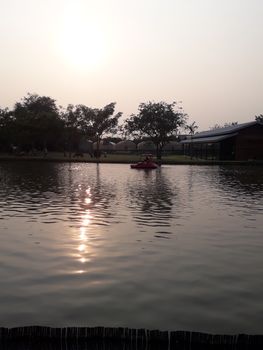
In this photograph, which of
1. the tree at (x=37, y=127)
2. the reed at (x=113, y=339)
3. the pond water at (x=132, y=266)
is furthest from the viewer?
the tree at (x=37, y=127)

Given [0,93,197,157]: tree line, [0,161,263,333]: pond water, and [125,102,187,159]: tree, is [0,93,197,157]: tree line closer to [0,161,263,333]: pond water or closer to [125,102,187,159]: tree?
[125,102,187,159]: tree

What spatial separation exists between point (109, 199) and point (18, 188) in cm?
641

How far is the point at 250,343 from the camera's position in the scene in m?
5.46

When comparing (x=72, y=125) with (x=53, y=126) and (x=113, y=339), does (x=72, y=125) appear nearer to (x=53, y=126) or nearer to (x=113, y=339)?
(x=53, y=126)

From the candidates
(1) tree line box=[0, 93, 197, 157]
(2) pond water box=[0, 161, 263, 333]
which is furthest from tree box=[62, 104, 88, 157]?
(2) pond water box=[0, 161, 263, 333]

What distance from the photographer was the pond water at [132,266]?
6.51 meters

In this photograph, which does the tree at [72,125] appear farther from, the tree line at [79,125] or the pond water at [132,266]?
the pond water at [132,266]

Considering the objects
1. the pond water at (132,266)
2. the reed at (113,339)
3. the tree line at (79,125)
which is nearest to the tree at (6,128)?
the tree line at (79,125)

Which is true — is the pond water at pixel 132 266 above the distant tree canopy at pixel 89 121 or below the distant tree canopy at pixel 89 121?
below

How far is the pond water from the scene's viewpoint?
6.51m

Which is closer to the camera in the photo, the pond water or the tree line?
the pond water

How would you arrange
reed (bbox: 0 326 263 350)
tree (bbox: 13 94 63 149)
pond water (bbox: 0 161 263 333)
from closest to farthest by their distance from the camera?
reed (bbox: 0 326 263 350) < pond water (bbox: 0 161 263 333) < tree (bbox: 13 94 63 149)

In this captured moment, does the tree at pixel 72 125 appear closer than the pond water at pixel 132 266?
No

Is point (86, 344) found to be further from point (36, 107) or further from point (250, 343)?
point (36, 107)
